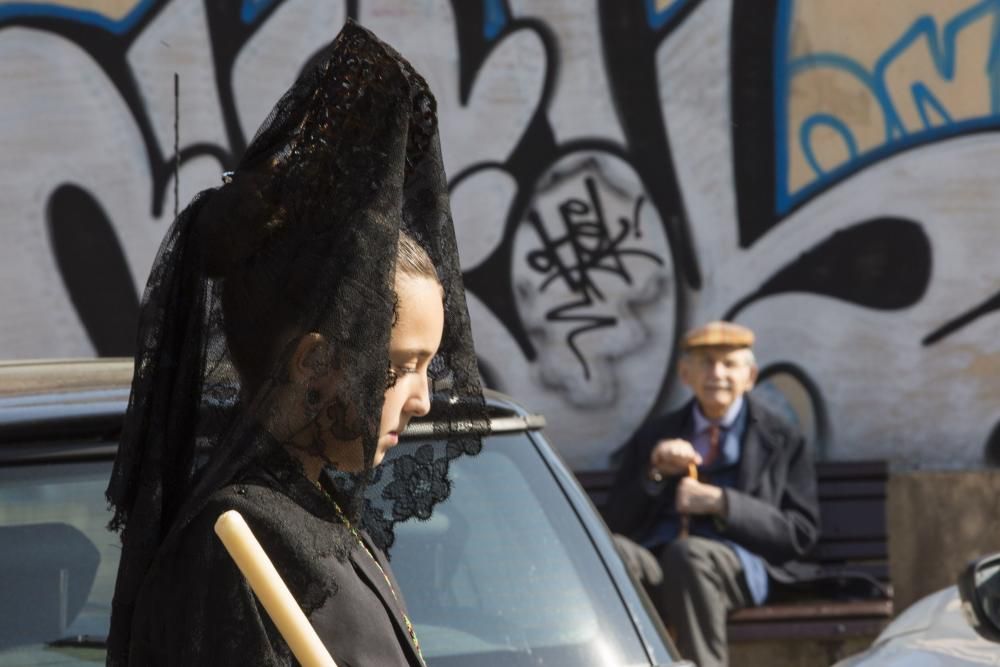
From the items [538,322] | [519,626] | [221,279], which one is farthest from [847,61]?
[221,279]

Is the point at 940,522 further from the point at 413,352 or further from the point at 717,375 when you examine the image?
the point at 413,352

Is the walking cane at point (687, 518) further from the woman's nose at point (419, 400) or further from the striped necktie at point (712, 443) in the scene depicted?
the woman's nose at point (419, 400)

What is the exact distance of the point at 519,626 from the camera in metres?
3.01

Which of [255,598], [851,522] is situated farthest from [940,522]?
[255,598]

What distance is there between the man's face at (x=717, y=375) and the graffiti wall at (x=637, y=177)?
0.84m

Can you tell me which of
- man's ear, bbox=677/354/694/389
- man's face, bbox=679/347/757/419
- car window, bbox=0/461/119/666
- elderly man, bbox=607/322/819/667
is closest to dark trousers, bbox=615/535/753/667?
elderly man, bbox=607/322/819/667

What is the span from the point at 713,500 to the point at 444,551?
11.9ft

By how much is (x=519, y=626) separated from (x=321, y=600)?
4.28ft

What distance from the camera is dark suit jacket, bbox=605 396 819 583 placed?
6.59 m

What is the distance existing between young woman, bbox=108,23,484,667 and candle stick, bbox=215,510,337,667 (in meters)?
0.04

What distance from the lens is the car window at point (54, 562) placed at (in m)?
2.74

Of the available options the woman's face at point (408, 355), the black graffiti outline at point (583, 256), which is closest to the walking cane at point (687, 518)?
the black graffiti outline at point (583, 256)

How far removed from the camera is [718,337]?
7.05 meters

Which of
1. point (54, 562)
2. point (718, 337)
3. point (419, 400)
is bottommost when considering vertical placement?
point (718, 337)
